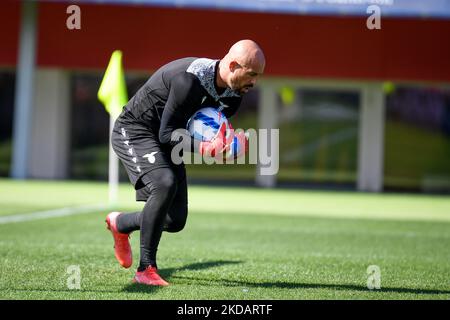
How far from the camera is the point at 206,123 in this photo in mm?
5758

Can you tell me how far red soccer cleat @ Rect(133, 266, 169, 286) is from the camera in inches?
239

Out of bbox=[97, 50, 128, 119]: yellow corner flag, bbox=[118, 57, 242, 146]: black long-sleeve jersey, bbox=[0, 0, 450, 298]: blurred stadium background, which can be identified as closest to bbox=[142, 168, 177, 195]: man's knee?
bbox=[118, 57, 242, 146]: black long-sleeve jersey

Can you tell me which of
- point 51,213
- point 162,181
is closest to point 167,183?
point 162,181

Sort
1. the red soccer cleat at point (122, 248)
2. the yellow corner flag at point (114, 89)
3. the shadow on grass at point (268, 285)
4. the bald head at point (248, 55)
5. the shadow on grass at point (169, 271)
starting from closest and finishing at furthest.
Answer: the bald head at point (248, 55) → the shadow on grass at point (169, 271) → the shadow on grass at point (268, 285) → the red soccer cleat at point (122, 248) → the yellow corner flag at point (114, 89)

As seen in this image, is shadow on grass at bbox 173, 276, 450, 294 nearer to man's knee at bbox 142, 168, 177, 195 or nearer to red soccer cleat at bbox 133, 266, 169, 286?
red soccer cleat at bbox 133, 266, 169, 286

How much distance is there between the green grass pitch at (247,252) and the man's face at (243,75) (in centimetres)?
154

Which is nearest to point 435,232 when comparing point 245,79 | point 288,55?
Result: point 245,79

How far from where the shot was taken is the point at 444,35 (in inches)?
817

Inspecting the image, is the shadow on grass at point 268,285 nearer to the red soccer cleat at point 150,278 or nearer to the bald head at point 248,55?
the red soccer cleat at point 150,278

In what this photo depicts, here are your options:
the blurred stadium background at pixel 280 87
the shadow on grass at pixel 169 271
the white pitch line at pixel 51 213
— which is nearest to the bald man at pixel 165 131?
the shadow on grass at pixel 169 271

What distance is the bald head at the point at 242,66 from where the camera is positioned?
18.2ft
